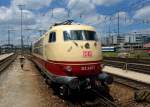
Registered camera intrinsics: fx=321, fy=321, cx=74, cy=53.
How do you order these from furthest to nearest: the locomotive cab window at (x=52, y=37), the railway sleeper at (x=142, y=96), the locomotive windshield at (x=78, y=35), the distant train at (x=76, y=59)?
the locomotive cab window at (x=52, y=37) → the locomotive windshield at (x=78, y=35) → the distant train at (x=76, y=59) → the railway sleeper at (x=142, y=96)

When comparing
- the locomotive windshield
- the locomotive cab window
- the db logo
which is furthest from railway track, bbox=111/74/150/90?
the locomotive cab window

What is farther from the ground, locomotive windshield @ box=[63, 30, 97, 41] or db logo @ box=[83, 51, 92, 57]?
locomotive windshield @ box=[63, 30, 97, 41]

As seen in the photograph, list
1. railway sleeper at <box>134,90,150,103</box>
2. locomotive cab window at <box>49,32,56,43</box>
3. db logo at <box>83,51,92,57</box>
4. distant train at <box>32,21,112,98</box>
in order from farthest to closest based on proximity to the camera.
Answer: locomotive cab window at <box>49,32,56,43</box> → db logo at <box>83,51,92,57</box> → distant train at <box>32,21,112,98</box> → railway sleeper at <box>134,90,150,103</box>

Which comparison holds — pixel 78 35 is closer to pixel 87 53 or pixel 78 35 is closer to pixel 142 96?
pixel 87 53

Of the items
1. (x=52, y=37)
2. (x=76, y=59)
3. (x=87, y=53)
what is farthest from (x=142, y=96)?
(x=52, y=37)

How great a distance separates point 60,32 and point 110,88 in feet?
14.0

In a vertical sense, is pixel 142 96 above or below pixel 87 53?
below

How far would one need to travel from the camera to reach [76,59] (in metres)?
12.8

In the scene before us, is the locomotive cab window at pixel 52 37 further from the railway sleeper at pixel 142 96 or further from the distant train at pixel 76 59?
the railway sleeper at pixel 142 96

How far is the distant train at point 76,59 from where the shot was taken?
1277 cm

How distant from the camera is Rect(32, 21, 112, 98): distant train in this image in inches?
503

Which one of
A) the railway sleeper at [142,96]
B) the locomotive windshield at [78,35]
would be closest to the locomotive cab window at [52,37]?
the locomotive windshield at [78,35]

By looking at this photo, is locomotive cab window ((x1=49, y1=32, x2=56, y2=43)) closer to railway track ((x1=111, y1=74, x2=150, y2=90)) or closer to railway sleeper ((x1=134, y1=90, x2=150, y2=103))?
railway sleeper ((x1=134, y1=90, x2=150, y2=103))

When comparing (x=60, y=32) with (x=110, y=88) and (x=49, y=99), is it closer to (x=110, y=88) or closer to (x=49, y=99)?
(x=49, y=99)
